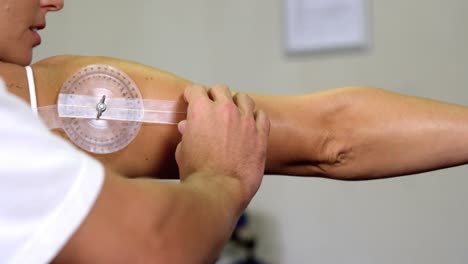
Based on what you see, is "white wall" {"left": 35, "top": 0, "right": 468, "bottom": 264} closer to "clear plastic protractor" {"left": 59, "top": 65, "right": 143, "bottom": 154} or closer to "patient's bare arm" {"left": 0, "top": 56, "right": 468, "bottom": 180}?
"patient's bare arm" {"left": 0, "top": 56, "right": 468, "bottom": 180}

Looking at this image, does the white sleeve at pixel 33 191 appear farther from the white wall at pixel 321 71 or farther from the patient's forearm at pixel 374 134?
the white wall at pixel 321 71

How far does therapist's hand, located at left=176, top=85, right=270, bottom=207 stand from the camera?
2.38ft

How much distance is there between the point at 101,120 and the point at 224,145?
0.27 metres

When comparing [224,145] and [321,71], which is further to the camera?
[321,71]

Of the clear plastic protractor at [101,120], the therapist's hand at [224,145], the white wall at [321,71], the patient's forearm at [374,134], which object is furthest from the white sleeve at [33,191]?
the white wall at [321,71]

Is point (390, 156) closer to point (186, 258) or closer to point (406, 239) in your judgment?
point (186, 258)

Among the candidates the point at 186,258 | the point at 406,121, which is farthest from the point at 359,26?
the point at 186,258

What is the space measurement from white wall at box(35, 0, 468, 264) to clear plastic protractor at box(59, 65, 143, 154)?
1.28 metres

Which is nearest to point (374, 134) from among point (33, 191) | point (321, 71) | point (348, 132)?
point (348, 132)

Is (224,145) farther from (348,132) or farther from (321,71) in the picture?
(321,71)

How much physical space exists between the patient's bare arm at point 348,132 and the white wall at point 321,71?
40.2 inches

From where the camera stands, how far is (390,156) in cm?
104

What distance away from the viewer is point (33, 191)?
505 mm

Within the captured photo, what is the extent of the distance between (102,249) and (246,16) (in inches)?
69.3
